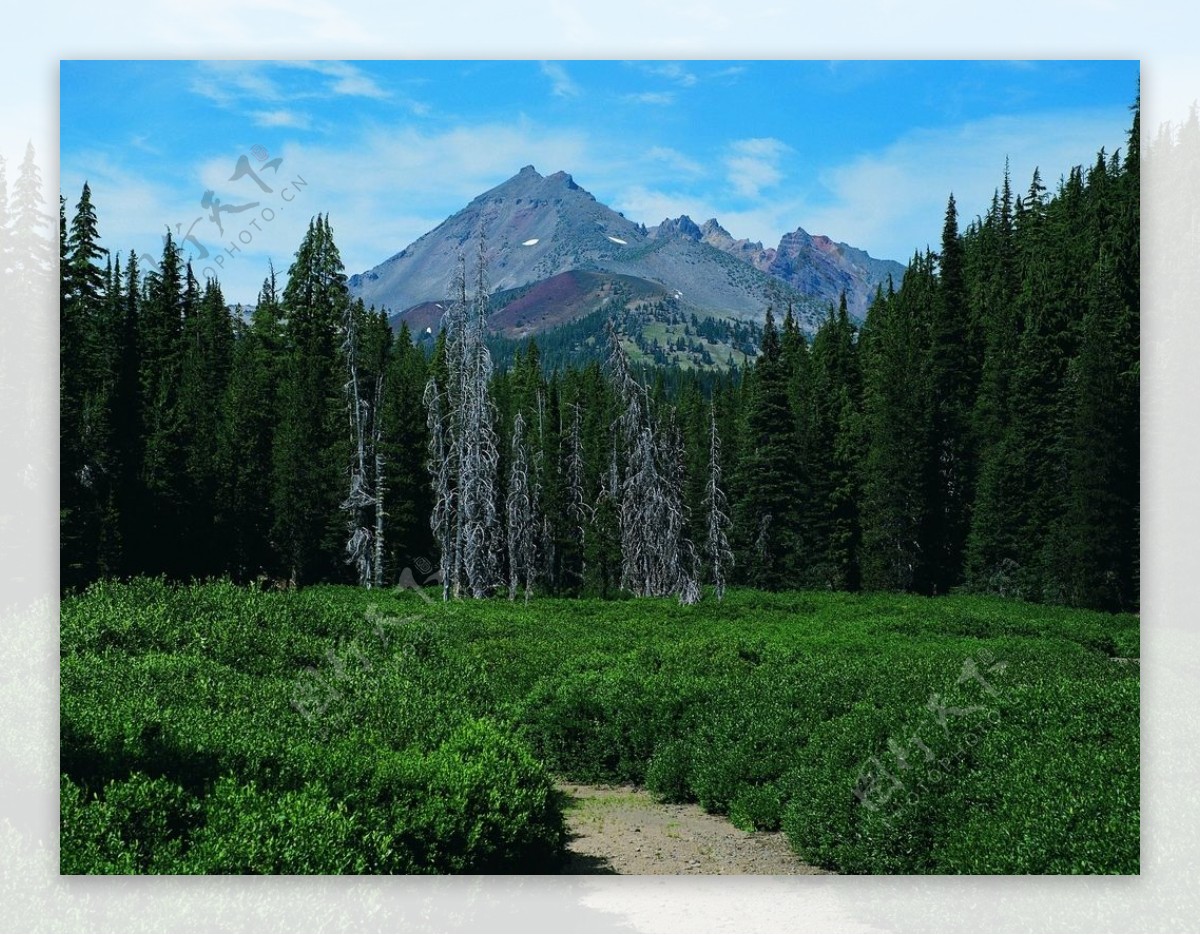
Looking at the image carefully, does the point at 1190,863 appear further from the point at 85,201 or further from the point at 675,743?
the point at 85,201

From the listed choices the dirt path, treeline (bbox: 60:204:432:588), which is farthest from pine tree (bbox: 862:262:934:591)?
the dirt path

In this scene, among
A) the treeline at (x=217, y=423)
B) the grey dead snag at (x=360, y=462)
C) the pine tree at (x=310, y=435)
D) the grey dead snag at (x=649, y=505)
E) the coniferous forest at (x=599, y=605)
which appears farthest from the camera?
the grey dead snag at (x=649, y=505)

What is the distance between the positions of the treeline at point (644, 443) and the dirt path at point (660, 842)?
658cm

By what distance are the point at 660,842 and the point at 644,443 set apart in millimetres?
19704

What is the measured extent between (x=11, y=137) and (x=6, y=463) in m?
3.01

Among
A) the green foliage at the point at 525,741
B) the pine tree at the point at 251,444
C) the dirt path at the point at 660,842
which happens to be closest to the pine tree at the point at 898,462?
the green foliage at the point at 525,741

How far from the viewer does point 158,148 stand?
1070cm

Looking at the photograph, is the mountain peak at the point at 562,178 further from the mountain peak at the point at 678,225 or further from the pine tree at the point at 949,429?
the pine tree at the point at 949,429

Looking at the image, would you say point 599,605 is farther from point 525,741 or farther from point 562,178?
point 525,741

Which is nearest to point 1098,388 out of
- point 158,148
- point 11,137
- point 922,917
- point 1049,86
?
point 1049,86

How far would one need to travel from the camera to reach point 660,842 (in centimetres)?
975

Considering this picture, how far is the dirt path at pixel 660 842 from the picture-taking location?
8.99 m

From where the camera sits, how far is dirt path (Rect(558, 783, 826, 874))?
899 cm

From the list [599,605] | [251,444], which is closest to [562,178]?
[599,605]
